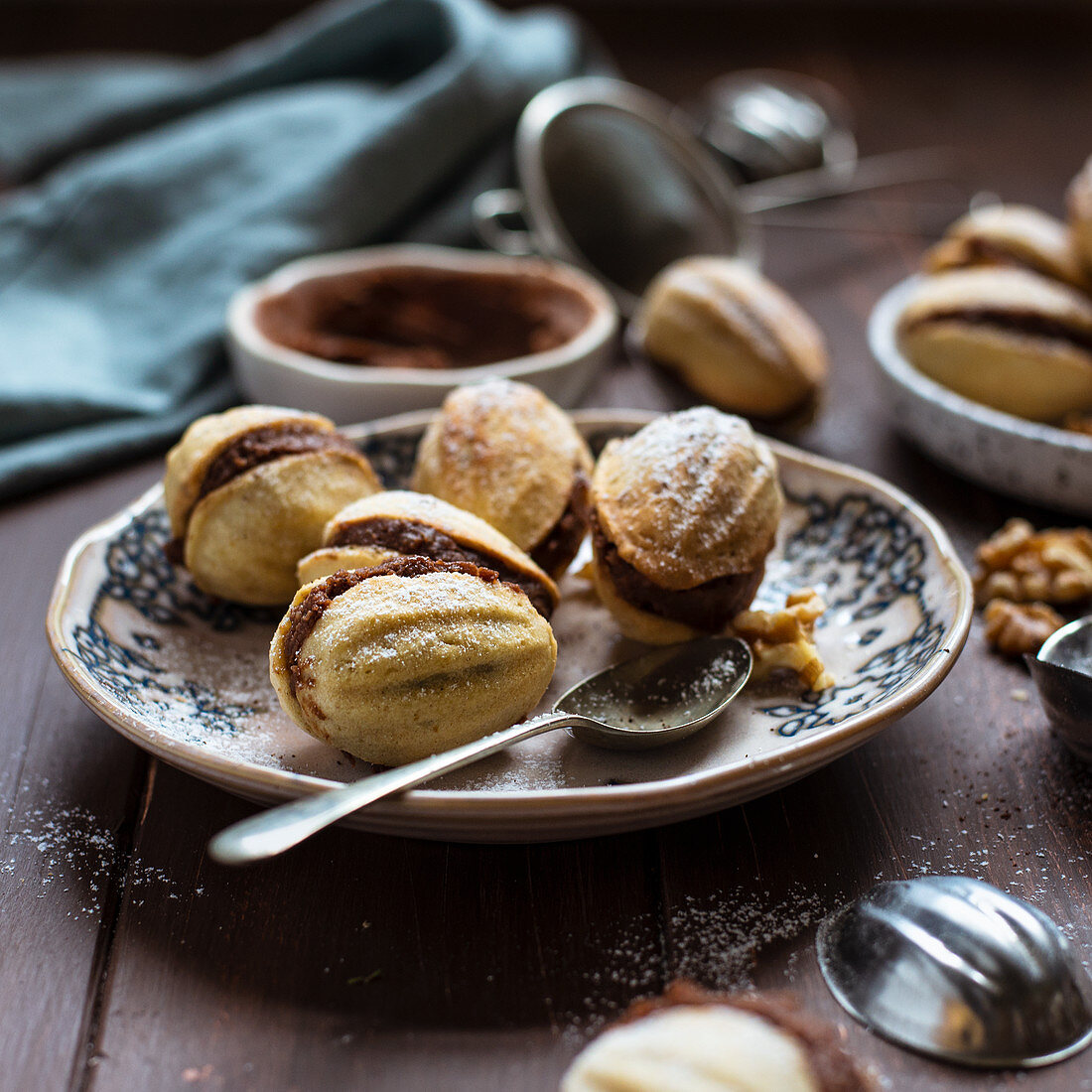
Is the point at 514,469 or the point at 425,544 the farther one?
the point at 514,469

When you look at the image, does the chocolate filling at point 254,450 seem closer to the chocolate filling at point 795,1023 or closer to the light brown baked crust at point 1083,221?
the chocolate filling at point 795,1023

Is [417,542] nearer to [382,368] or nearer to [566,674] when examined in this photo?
[566,674]

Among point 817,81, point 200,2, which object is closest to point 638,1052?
point 817,81

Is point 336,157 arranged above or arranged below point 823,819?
above

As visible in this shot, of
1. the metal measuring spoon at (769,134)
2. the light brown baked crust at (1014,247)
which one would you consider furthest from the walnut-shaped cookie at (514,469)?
the metal measuring spoon at (769,134)

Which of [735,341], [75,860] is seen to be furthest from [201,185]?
[75,860]

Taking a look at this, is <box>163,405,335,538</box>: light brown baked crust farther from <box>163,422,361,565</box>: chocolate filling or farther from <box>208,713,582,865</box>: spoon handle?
<box>208,713,582,865</box>: spoon handle

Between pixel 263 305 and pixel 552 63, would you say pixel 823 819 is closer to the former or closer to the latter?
pixel 263 305
